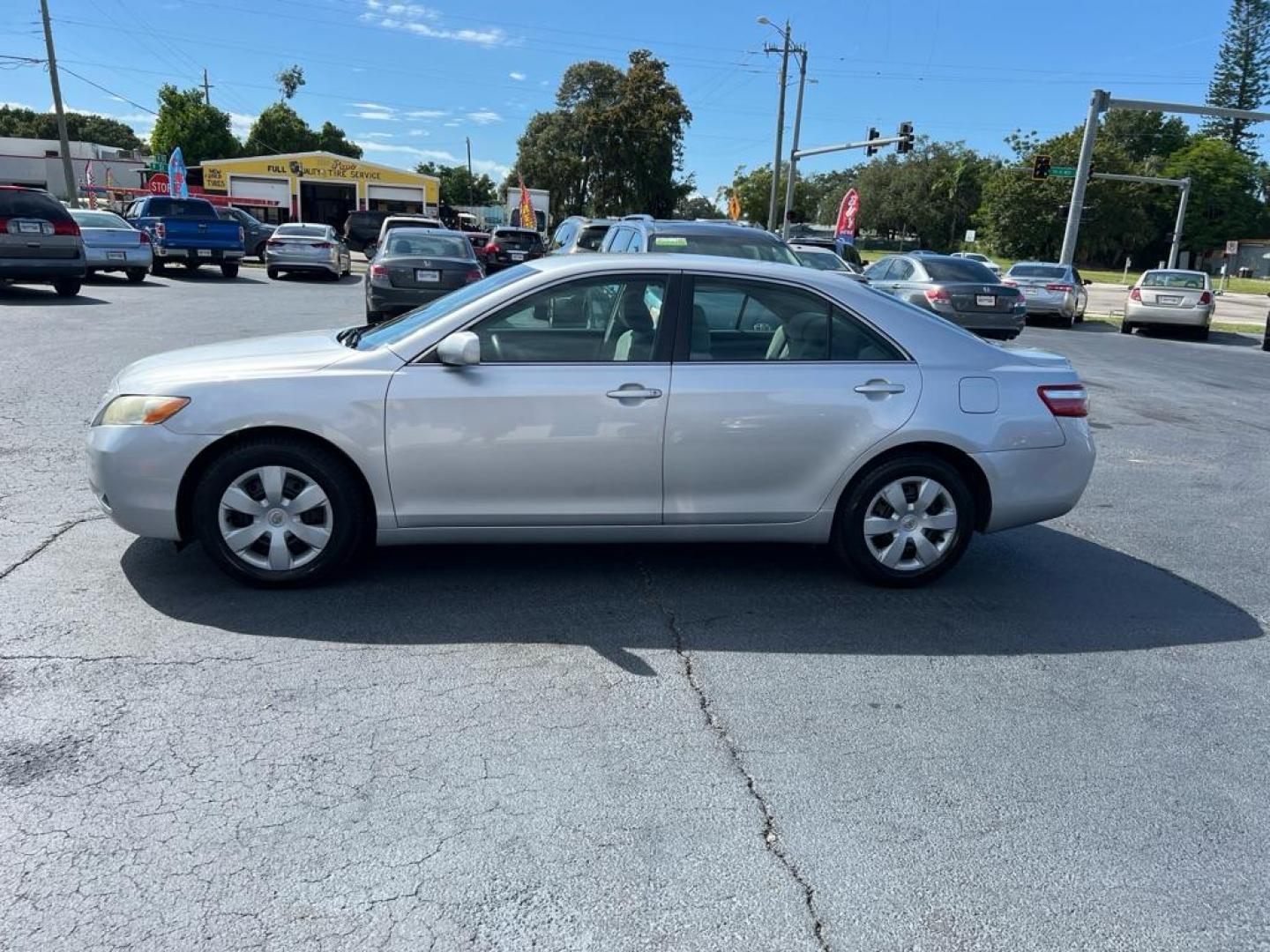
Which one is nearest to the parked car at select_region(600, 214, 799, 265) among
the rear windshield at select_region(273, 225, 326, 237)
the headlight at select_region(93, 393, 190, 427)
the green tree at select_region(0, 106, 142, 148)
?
the headlight at select_region(93, 393, 190, 427)

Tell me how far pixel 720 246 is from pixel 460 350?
6.49 m

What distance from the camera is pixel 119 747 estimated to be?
317 centimetres

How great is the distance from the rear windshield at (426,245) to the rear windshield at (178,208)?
11.3m

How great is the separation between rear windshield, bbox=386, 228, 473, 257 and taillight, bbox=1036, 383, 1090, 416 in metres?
11.2

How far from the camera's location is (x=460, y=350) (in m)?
4.25

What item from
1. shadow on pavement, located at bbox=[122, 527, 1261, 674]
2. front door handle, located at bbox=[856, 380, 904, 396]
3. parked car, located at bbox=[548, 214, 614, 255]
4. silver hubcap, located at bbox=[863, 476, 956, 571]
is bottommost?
shadow on pavement, located at bbox=[122, 527, 1261, 674]

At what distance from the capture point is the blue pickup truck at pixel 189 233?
23.3m

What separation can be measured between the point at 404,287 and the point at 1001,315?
9.81 m

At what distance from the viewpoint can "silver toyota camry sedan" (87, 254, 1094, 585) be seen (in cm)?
431

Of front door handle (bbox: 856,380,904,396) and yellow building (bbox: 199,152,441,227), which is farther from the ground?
yellow building (bbox: 199,152,441,227)

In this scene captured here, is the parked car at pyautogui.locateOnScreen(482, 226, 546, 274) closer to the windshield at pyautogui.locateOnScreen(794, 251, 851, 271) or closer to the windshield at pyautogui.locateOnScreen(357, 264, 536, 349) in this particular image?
the windshield at pyautogui.locateOnScreen(794, 251, 851, 271)

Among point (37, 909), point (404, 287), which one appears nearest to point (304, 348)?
point (37, 909)

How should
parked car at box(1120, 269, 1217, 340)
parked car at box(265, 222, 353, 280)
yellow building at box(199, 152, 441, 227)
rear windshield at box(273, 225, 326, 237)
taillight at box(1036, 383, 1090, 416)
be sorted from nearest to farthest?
taillight at box(1036, 383, 1090, 416) → parked car at box(1120, 269, 1217, 340) → parked car at box(265, 222, 353, 280) → rear windshield at box(273, 225, 326, 237) → yellow building at box(199, 152, 441, 227)

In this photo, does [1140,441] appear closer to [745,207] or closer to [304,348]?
[304,348]
